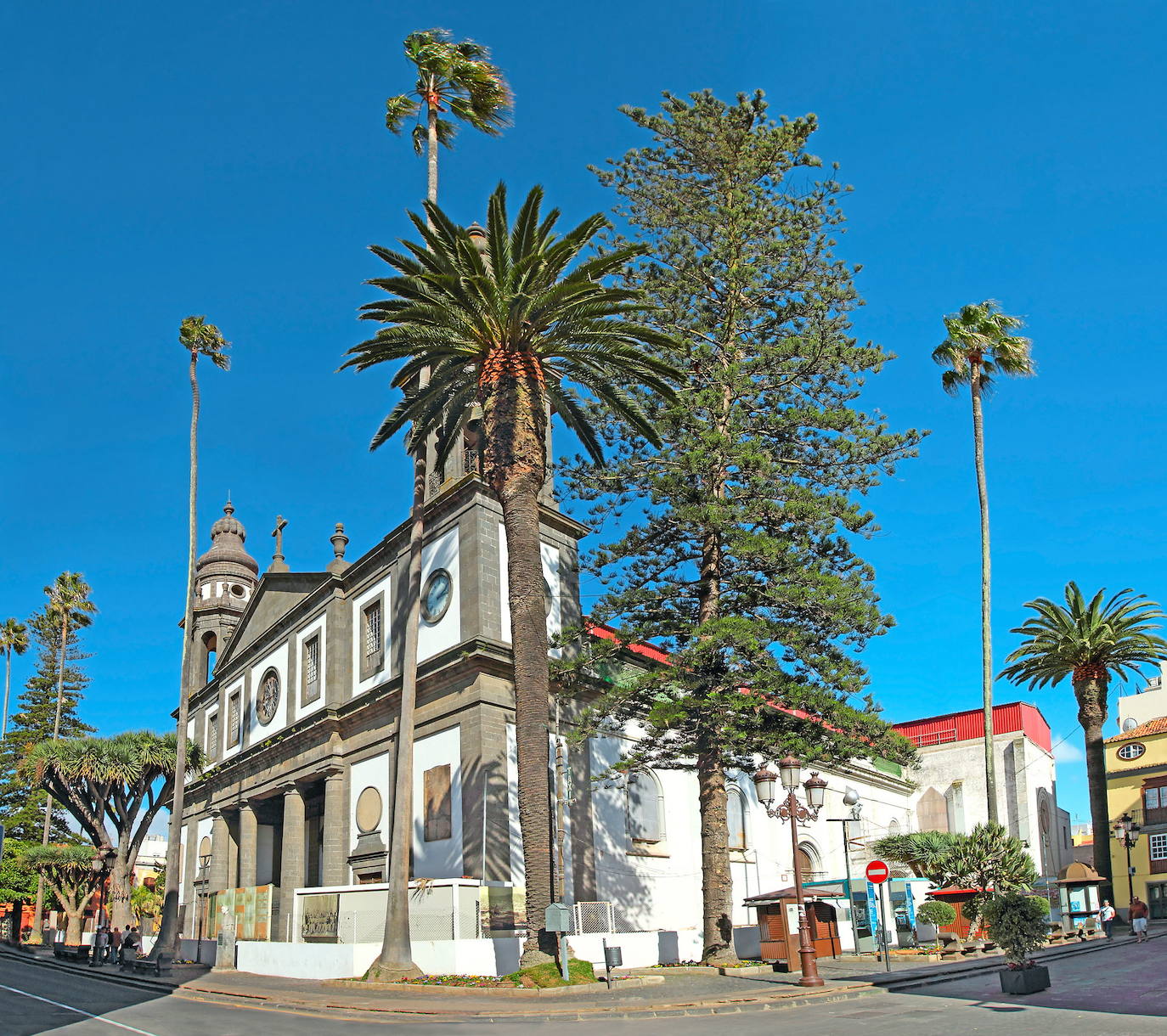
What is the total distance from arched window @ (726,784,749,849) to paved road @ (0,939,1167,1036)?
55.9 ft

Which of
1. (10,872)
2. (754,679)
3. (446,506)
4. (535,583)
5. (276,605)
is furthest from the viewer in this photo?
(10,872)

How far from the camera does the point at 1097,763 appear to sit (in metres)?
47.7

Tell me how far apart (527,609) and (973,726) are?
151 feet

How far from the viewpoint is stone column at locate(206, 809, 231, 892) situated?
41531 millimetres

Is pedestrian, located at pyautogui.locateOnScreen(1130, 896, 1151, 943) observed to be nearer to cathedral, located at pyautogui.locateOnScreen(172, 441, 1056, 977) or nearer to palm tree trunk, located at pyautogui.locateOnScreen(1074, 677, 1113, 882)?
cathedral, located at pyautogui.locateOnScreen(172, 441, 1056, 977)

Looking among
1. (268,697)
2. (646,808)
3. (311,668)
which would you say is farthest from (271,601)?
(646,808)

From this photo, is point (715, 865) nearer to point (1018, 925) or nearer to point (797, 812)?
point (797, 812)

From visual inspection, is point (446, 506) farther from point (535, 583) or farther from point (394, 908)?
point (394, 908)

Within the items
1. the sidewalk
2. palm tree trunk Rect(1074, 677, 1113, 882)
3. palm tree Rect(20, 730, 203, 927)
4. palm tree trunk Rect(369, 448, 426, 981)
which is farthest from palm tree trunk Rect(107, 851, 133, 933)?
palm tree trunk Rect(1074, 677, 1113, 882)

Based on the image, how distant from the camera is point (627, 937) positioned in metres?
23.8

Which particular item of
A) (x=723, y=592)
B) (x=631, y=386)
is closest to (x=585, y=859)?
(x=723, y=592)

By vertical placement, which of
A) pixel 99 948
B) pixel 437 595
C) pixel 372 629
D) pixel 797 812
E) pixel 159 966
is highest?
pixel 437 595

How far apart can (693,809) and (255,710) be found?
17601 mm

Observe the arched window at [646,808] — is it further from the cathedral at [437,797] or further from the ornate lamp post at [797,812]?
the ornate lamp post at [797,812]
